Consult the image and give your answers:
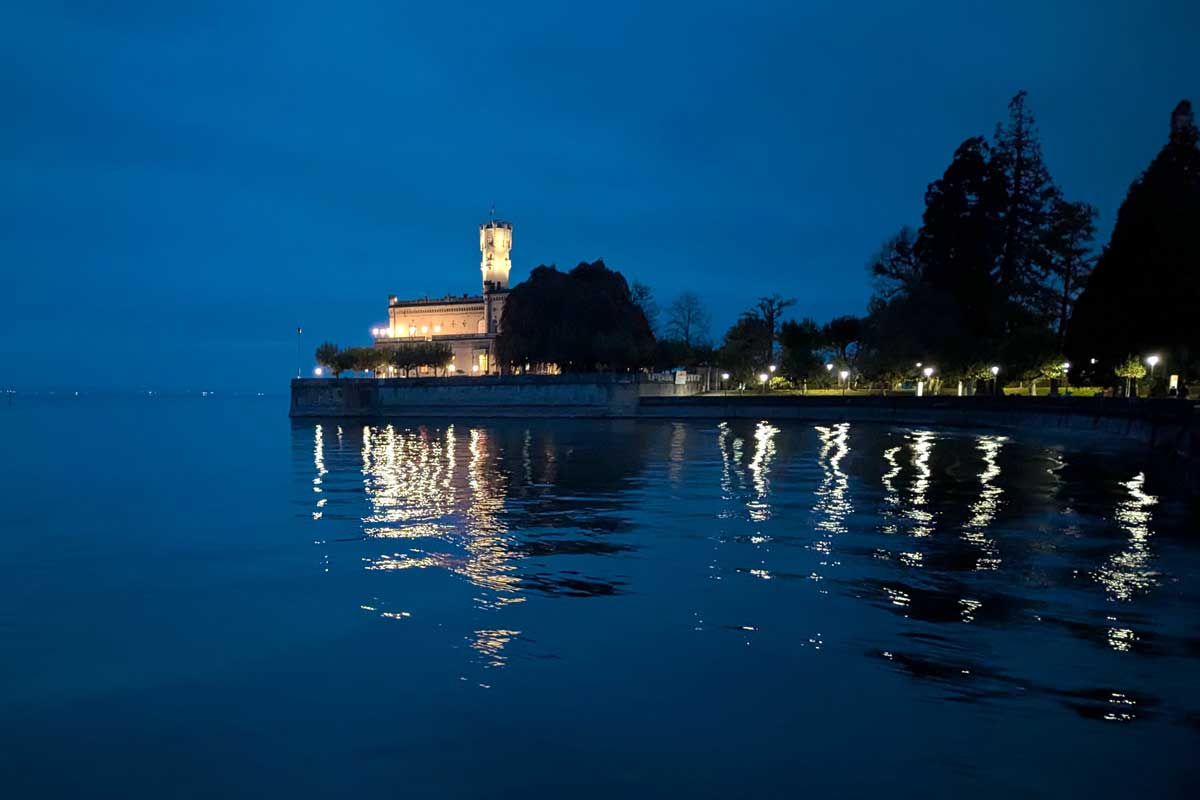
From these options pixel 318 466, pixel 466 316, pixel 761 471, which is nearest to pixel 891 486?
pixel 761 471

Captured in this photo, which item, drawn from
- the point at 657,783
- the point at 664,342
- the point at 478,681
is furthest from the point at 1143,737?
the point at 664,342

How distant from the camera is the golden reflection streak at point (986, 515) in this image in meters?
13.8

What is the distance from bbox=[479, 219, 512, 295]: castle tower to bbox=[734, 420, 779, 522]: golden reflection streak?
231 feet

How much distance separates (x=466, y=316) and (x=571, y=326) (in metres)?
38.2

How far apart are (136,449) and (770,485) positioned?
34620 mm

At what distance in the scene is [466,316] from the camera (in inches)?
4493

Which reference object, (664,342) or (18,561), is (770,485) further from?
(664,342)

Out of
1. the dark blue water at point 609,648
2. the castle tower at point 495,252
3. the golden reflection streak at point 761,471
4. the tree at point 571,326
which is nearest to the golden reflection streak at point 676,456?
the golden reflection streak at point 761,471

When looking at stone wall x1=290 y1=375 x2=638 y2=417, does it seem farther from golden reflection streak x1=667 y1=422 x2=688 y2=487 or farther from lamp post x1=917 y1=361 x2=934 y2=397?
lamp post x1=917 y1=361 x2=934 y2=397

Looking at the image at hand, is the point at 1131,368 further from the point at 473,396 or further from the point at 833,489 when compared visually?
the point at 473,396

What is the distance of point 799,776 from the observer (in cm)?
655

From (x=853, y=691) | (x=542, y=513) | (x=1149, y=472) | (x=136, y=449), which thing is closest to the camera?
(x=853, y=691)

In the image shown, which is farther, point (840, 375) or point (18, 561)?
point (840, 375)

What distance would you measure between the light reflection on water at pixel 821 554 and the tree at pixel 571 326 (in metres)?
46.6
